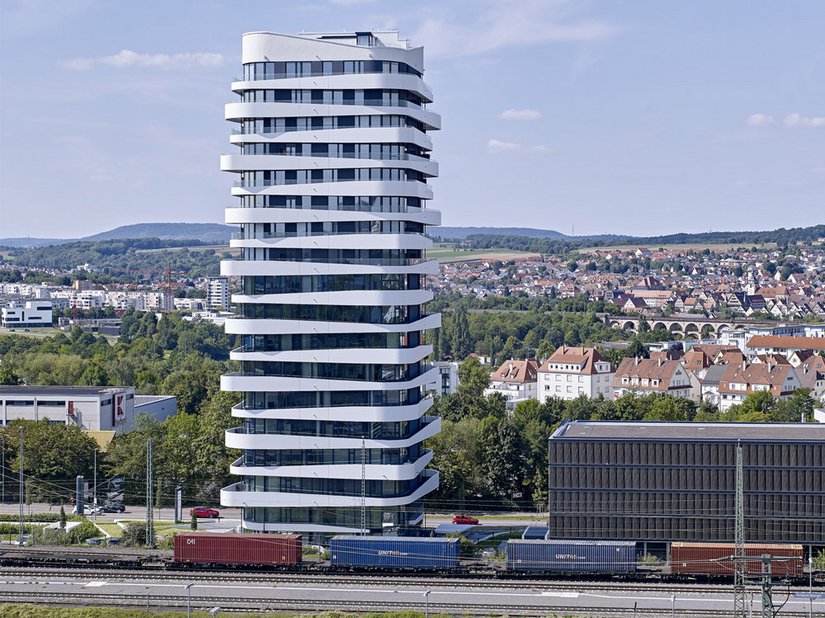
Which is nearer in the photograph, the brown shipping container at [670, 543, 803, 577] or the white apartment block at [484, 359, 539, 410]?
the brown shipping container at [670, 543, 803, 577]

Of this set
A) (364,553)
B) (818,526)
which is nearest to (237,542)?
(364,553)

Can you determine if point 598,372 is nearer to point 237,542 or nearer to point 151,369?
point 151,369

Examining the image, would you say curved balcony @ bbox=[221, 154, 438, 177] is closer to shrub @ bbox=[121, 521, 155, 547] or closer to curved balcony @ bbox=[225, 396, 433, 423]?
curved balcony @ bbox=[225, 396, 433, 423]

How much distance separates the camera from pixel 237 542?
6906 cm

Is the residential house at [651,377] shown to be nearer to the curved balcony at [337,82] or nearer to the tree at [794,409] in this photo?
the tree at [794,409]

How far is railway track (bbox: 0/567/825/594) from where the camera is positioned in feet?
210

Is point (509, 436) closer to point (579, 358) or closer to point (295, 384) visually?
point (295, 384)

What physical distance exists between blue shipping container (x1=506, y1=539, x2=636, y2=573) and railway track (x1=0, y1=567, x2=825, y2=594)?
0.84 metres

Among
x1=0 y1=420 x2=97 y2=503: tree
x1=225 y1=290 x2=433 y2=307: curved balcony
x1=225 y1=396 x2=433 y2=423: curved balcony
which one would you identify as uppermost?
x1=225 y1=290 x2=433 y2=307: curved balcony

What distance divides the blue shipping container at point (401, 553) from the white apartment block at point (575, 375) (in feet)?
315

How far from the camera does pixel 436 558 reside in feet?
222

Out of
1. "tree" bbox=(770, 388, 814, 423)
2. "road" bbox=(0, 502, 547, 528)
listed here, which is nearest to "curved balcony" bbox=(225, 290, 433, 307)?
"road" bbox=(0, 502, 547, 528)

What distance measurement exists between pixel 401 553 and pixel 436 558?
6.20ft

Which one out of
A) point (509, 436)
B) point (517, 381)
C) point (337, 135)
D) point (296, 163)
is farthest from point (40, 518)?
point (517, 381)
